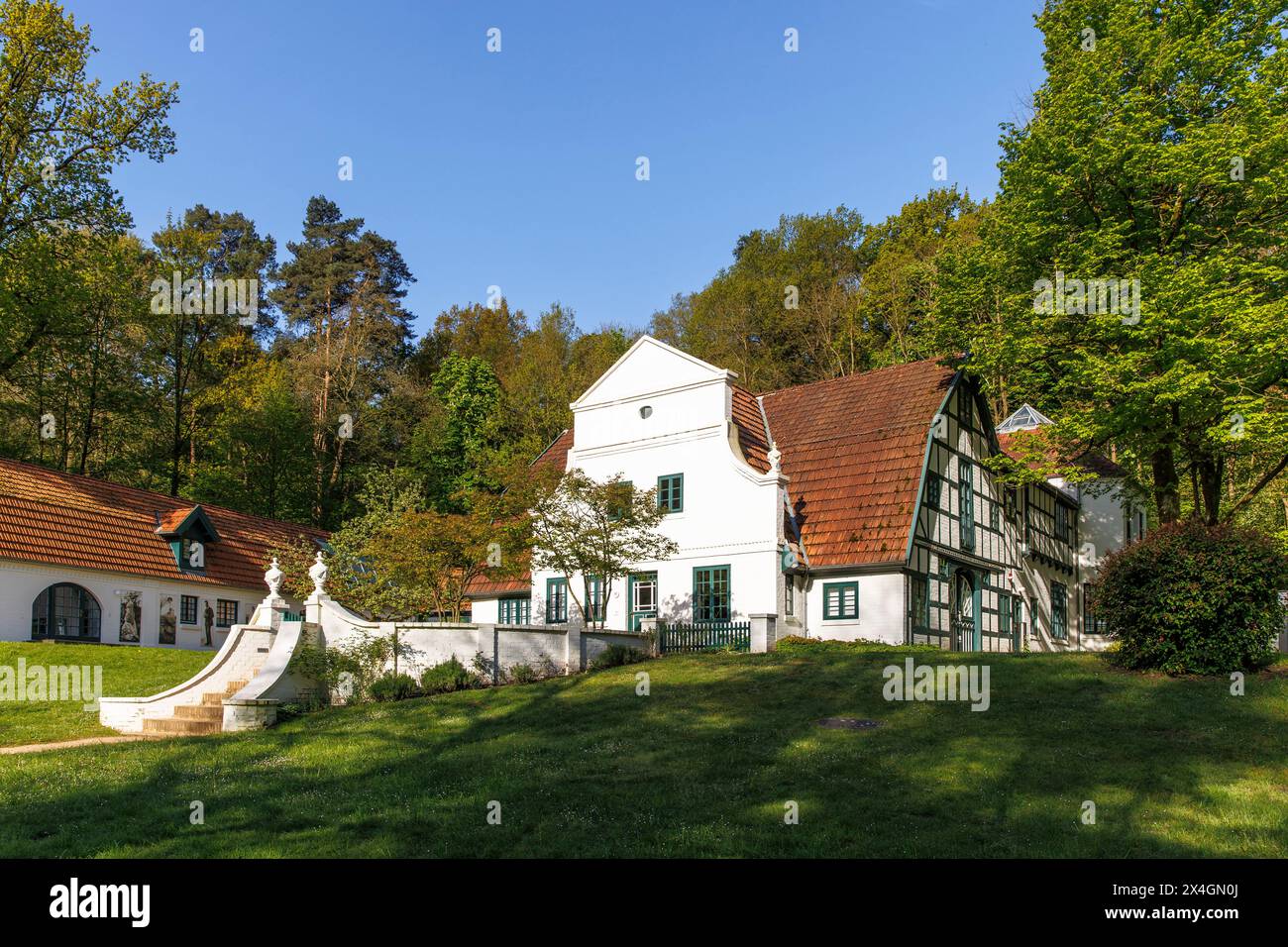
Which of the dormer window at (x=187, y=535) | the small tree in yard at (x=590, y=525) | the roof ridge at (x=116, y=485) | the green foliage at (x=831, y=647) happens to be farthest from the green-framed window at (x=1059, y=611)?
the dormer window at (x=187, y=535)

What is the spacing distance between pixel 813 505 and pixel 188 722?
16508 millimetres

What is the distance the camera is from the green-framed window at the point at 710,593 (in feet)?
86.0

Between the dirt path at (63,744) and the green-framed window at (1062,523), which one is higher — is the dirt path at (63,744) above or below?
A: below

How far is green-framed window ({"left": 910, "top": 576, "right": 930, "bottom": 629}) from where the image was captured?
25.5m

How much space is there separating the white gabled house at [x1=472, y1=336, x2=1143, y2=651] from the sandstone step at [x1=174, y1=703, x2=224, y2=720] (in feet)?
38.8

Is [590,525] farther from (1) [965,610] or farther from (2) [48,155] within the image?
(2) [48,155]

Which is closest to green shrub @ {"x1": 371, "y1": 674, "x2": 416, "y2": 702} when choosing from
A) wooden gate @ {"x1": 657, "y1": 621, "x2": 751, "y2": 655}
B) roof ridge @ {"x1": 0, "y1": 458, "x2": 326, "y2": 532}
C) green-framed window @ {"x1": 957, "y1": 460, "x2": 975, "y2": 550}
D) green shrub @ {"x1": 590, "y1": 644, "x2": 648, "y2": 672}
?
green shrub @ {"x1": 590, "y1": 644, "x2": 648, "y2": 672}

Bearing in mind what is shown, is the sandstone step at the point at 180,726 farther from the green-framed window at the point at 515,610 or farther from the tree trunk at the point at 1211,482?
the tree trunk at the point at 1211,482

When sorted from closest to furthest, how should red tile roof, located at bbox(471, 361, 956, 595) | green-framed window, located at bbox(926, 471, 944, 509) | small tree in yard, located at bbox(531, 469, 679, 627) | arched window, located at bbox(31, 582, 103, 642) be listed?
small tree in yard, located at bbox(531, 469, 679, 627) → red tile roof, located at bbox(471, 361, 956, 595) → green-framed window, located at bbox(926, 471, 944, 509) → arched window, located at bbox(31, 582, 103, 642)

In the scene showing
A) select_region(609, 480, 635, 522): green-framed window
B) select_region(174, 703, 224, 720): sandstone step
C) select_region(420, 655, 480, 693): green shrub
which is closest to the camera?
select_region(174, 703, 224, 720): sandstone step

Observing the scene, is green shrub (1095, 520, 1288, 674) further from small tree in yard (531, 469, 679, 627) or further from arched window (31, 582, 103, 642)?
arched window (31, 582, 103, 642)

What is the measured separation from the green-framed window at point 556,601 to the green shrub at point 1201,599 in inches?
677

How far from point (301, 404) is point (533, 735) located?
3814cm
